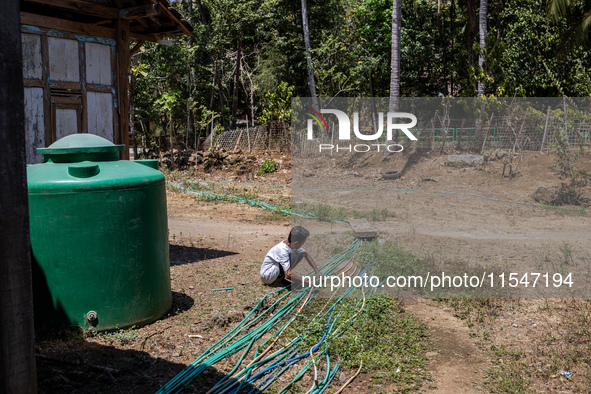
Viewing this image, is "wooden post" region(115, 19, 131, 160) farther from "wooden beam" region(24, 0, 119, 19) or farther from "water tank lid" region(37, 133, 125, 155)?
"water tank lid" region(37, 133, 125, 155)

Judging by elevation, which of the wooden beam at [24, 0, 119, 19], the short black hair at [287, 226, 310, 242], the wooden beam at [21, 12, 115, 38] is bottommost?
the short black hair at [287, 226, 310, 242]

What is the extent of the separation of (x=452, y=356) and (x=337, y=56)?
2528cm

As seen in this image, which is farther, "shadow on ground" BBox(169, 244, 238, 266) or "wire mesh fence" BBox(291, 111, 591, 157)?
"wire mesh fence" BBox(291, 111, 591, 157)

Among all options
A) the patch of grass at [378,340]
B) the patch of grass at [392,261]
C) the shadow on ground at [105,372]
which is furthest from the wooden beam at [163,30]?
the shadow on ground at [105,372]

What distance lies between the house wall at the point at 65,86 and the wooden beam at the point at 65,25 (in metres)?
0.07

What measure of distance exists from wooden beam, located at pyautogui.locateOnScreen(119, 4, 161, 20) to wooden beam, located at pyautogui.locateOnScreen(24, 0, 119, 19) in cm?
13

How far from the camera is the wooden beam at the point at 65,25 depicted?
6.88m

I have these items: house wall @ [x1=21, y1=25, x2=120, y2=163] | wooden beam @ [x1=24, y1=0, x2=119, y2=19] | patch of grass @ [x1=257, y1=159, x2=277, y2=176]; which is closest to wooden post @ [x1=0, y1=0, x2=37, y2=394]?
house wall @ [x1=21, y1=25, x2=120, y2=163]

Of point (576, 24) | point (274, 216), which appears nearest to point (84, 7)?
point (274, 216)

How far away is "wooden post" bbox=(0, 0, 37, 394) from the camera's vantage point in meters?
2.40

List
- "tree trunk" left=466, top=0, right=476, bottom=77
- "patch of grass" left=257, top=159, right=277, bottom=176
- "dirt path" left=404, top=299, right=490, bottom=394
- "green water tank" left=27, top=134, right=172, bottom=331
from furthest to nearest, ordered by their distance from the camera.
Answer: "tree trunk" left=466, top=0, right=476, bottom=77
"patch of grass" left=257, top=159, right=277, bottom=176
"green water tank" left=27, top=134, right=172, bottom=331
"dirt path" left=404, top=299, right=490, bottom=394

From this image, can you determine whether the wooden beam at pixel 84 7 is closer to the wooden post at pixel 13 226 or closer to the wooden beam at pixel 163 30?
the wooden beam at pixel 163 30

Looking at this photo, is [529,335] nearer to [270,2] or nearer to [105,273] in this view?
[105,273]

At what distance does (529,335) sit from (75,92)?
6.81m
